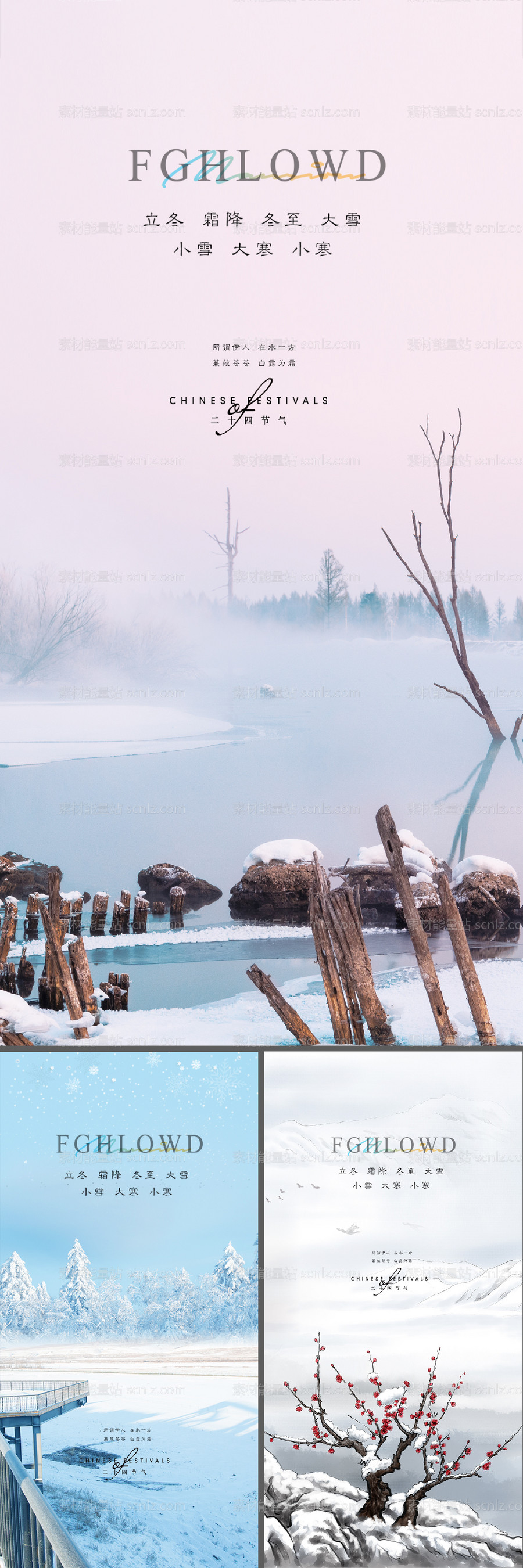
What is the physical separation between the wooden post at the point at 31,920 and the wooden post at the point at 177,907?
49 cm

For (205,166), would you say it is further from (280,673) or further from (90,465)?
(280,673)

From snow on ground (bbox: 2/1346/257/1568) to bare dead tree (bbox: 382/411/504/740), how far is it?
8.15ft

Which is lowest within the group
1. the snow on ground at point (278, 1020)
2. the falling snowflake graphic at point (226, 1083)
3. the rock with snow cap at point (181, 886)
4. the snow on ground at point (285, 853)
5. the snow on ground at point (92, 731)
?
the falling snowflake graphic at point (226, 1083)

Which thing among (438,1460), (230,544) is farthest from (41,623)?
(438,1460)

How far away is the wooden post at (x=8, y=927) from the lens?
3.49 m

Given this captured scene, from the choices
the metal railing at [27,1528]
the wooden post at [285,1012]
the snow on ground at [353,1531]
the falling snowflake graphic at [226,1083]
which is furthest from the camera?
the wooden post at [285,1012]

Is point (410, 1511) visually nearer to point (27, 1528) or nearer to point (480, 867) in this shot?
point (27, 1528)

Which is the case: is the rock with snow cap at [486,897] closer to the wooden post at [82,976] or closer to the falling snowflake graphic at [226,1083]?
the falling snowflake graphic at [226,1083]

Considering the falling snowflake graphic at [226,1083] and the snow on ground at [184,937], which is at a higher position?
the snow on ground at [184,937]

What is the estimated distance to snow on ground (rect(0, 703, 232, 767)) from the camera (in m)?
3.56

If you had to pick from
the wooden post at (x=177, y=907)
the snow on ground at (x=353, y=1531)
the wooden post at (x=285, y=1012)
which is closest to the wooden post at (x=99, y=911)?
the wooden post at (x=177, y=907)

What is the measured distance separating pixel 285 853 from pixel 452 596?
3.79ft

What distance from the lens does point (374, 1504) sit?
3.06 m

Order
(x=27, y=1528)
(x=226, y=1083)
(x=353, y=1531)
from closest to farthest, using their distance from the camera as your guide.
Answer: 1. (x=27, y=1528)
2. (x=353, y=1531)
3. (x=226, y=1083)
